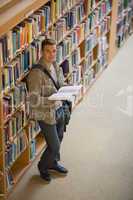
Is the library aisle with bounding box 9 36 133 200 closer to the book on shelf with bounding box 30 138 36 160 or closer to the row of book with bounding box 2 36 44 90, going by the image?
the book on shelf with bounding box 30 138 36 160

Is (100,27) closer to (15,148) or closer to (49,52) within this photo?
(49,52)

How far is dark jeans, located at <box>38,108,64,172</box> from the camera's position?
13.6 ft

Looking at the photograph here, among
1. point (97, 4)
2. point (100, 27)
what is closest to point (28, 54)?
point (97, 4)

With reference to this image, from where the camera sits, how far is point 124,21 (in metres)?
7.44

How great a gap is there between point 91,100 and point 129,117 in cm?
60

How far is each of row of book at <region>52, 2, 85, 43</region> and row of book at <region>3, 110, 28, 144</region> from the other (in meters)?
0.92

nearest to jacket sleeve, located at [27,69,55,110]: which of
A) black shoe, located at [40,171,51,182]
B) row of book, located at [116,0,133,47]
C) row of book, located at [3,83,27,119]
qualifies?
row of book, located at [3,83,27,119]

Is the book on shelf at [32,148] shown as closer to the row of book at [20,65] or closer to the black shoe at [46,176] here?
the black shoe at [46,176]

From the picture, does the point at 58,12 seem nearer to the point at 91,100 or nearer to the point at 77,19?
the point at 77,19

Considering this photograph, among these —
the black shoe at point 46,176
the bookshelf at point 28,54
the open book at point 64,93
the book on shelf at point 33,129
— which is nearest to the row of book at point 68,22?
the bookshelf at point 28,54

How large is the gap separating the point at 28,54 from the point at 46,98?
1.53 ft

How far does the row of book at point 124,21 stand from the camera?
23.3 feet

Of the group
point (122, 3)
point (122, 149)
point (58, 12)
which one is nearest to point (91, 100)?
point (122, 149)

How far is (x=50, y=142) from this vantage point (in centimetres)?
421
